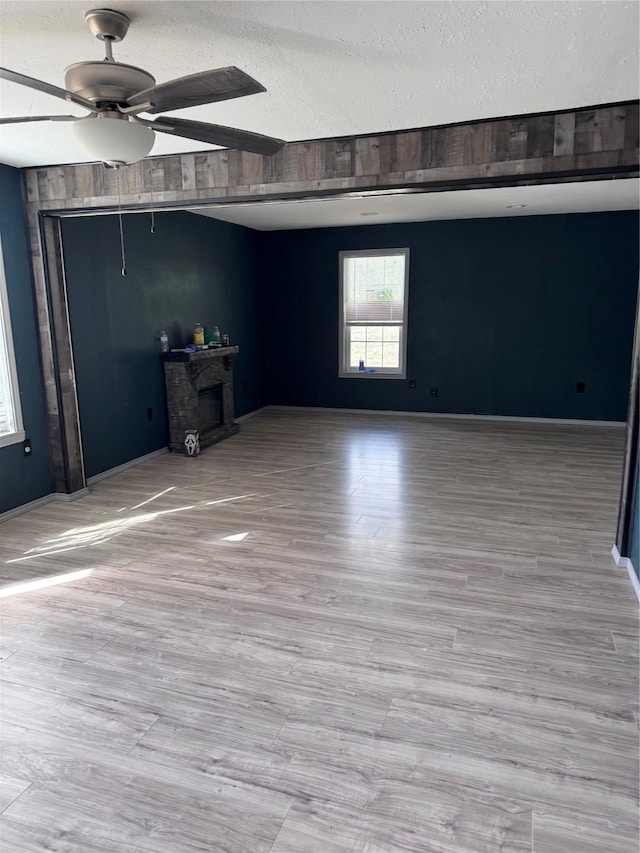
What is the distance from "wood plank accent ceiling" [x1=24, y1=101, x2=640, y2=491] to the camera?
283 cm

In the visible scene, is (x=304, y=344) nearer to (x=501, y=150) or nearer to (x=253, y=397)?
(x=253, y=397)

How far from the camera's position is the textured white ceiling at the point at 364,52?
1922mm

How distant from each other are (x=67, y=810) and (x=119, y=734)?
325 mm

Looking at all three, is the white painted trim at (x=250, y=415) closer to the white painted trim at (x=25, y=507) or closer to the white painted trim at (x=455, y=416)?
the white painted trim at (x=455, y=416)

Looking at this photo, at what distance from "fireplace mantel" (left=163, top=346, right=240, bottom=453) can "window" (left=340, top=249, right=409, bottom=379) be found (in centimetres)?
207

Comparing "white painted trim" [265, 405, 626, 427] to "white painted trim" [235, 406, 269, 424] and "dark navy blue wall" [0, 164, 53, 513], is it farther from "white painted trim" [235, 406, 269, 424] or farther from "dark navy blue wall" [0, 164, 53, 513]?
"dark navy blue wall" [0, 164, 53, 513]

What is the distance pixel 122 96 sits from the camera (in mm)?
1934

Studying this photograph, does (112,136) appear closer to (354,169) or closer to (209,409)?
(354,169)

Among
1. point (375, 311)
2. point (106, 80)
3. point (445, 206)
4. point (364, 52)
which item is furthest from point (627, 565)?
point (375, 311)

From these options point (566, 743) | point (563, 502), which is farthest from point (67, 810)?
point (563, 502)

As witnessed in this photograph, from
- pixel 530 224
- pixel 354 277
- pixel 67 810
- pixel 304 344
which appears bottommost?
pixel 67 810

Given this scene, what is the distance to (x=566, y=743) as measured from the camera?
78.5 inches

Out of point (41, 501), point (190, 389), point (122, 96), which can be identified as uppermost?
point (122, 96)

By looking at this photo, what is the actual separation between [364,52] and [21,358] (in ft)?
10.8
